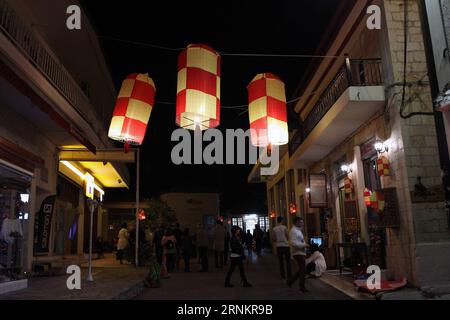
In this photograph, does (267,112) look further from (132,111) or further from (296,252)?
(296,252)

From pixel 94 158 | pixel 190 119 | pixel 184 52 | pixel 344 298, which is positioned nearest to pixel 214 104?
pixel 190 119

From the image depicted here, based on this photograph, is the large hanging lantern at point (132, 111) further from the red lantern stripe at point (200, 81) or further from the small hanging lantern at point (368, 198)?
the small hanging lantern at point (368, 198)

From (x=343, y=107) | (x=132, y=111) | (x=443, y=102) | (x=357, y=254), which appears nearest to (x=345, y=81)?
(x=343, y=107)

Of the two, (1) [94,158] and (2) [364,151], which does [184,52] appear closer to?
(2) [364,151]

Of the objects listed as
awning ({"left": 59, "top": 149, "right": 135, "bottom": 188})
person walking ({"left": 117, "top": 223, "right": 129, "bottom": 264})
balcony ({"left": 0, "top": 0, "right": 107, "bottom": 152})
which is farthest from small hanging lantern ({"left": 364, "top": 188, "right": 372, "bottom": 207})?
person walking ({"left": 117, "top": 223, "right": 129, "bottom": 264})

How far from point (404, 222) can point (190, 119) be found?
16.5 ft

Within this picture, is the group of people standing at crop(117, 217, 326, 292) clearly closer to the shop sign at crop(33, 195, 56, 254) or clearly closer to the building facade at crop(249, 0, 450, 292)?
the building facade at crop(249, 0, 450, 292)

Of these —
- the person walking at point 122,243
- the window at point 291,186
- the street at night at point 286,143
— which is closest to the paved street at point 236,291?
the street at night at point 286,143

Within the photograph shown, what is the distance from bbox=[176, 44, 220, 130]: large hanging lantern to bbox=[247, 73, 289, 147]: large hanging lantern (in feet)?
3.97

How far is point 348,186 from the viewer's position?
12.4m

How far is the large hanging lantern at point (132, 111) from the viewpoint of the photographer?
9.55 m

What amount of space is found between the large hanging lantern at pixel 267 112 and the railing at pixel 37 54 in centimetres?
506

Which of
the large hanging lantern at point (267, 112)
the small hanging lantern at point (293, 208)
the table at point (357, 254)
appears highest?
the large hanging lantern at point (267, 112)

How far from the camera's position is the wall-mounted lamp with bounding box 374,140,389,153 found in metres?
9.74
